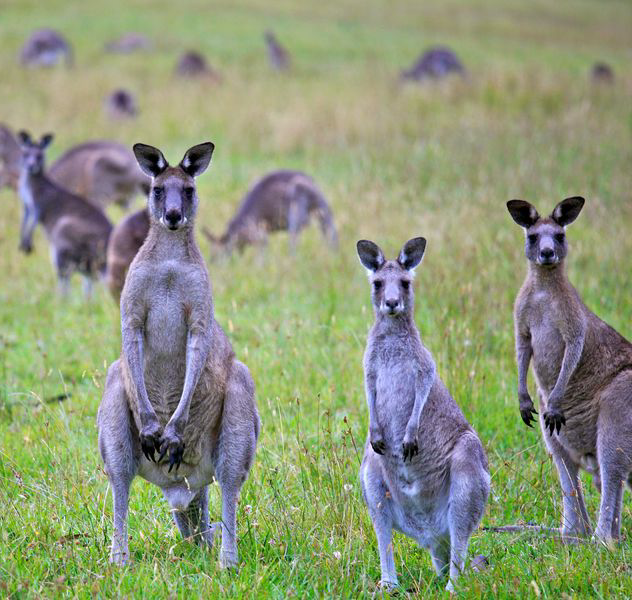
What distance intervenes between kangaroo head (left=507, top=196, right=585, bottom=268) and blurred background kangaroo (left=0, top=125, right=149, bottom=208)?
8460 mm

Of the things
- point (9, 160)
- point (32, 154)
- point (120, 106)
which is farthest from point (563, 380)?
point (120, 106)

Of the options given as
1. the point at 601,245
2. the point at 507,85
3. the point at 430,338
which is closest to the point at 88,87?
the point at 507,85

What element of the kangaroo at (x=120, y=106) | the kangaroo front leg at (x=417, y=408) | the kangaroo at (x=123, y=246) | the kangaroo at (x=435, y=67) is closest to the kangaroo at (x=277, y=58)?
the kangaroo at (x=435, y=67)

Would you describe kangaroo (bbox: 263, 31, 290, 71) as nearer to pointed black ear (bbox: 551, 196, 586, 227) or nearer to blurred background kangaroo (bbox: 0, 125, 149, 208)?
blurred background kangaroo (bbox: 0, 125, 149, 208)

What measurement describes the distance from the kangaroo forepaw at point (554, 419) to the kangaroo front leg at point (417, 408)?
680 mm

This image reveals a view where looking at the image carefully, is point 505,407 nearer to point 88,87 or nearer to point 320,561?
point 320,561

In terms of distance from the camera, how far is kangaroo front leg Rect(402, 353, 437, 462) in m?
3.90

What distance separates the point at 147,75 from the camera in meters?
22.9

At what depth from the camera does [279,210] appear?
10.5m

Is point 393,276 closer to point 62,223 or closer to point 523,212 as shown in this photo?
point 523,212

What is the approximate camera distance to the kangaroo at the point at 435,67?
22484mm

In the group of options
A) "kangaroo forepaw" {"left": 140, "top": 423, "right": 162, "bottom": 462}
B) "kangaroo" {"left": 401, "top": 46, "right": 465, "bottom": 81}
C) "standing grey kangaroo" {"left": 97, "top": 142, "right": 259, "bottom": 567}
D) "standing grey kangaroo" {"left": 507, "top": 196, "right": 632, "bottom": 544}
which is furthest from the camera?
"kangaroo" {"left": 401, "top": 46, "right": 465, "bottom": 81}

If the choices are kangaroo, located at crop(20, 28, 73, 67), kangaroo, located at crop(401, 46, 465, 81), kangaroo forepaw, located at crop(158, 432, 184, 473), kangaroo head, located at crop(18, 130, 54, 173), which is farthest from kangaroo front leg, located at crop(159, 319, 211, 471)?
kangaroo, located at crop(20, 28, 73, 67)

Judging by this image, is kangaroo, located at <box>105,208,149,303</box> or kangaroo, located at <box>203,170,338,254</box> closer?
kangaroo, located at <box>105,208,149,303</box>
